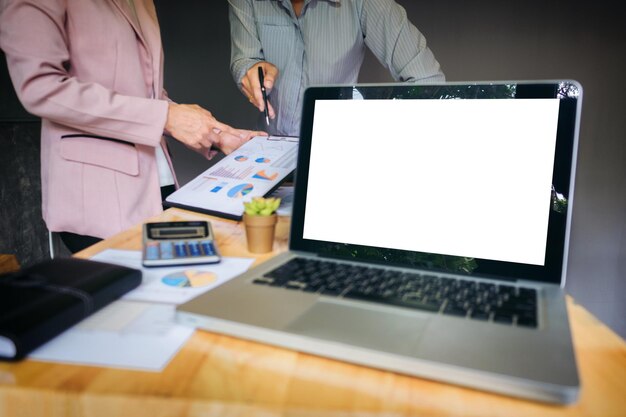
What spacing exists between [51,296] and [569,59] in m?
3.11

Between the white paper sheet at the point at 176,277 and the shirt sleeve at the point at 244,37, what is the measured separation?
1.24 metres

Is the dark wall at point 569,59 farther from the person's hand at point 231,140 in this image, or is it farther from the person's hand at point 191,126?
the person's hand at point 191,126

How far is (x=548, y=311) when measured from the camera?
1.72ft

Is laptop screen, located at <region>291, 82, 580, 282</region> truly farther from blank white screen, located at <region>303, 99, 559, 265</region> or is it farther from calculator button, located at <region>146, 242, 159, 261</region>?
calculator button, located at <region>146, 242, 159, 261</region>

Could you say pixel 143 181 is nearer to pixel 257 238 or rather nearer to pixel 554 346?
pixel 257 238

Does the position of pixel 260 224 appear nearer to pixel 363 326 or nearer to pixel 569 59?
pixel 363 326

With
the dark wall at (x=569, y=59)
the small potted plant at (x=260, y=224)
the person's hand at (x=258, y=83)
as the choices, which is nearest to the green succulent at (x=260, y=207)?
the small potted plant at (x=260, y=224)

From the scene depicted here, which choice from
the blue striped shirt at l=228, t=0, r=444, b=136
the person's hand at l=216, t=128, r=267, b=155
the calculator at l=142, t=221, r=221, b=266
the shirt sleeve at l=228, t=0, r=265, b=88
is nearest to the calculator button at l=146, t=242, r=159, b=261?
the calculator at l=142, t=221, r=221, b=266

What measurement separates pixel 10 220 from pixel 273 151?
1786 millimetres

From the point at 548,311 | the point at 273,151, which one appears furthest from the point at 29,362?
the point at 273,151

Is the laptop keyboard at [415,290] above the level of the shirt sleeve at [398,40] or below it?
below

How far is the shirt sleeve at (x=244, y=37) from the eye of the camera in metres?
1.88

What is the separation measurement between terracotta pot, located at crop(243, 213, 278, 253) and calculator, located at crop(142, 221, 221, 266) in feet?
0.22

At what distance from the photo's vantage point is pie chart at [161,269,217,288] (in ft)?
2.19
